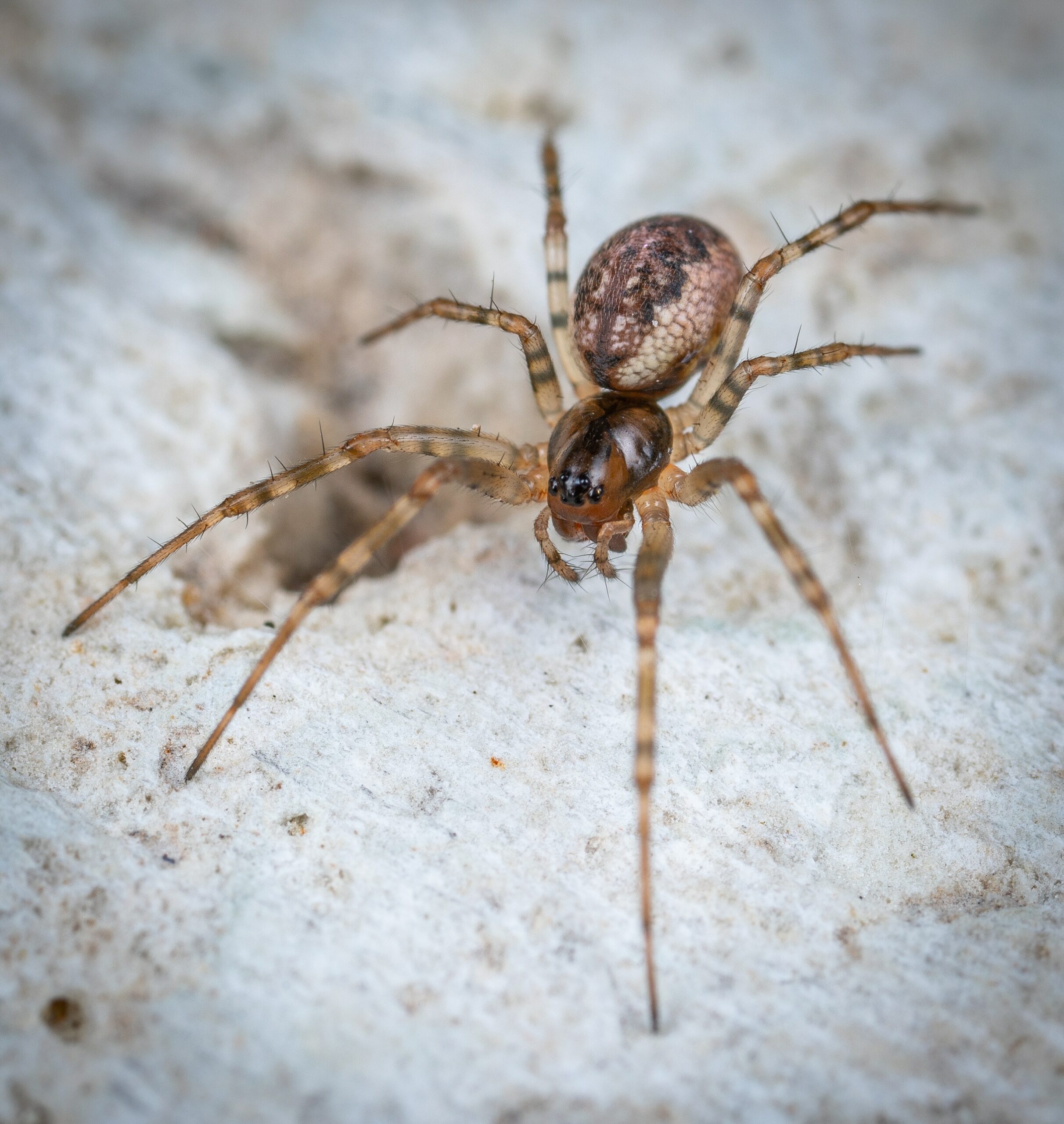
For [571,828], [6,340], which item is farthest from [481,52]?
[571,828]

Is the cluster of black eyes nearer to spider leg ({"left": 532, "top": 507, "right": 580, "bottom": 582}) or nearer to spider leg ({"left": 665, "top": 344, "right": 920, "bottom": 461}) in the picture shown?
spider leg ({"left": 532, "top": 507, "right": 580, "bottom": 582})

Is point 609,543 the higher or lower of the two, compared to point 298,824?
higher

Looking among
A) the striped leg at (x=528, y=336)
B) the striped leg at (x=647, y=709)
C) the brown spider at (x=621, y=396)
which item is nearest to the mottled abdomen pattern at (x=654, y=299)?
the brown spider at (x=621, y=396)

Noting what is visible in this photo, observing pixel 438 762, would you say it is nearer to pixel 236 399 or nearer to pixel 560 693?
pixel 560 693

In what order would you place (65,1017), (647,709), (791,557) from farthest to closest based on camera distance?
(791,557), (647,709), (65,1017)

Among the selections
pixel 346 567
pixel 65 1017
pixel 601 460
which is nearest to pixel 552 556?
pixel 601 460

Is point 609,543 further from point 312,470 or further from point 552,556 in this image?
point 312,470

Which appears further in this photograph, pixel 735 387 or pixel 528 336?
pixel 528 336
